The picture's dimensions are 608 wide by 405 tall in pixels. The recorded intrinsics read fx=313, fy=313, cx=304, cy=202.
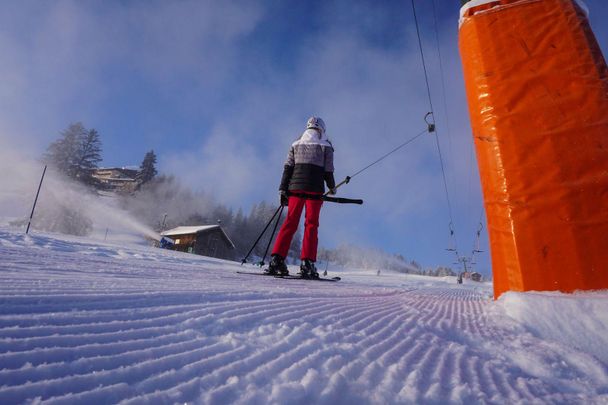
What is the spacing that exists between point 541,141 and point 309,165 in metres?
2.70

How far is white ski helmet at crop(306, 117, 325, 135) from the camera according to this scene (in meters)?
4.68

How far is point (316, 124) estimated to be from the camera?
4.71 meters

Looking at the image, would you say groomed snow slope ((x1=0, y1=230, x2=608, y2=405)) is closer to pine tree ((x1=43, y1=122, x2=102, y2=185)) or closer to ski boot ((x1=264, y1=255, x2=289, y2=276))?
ski boot ((x1=264, y1=255, x2=289, y2=276))

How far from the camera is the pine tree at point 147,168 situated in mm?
51562

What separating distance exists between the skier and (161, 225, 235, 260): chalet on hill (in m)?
33.2

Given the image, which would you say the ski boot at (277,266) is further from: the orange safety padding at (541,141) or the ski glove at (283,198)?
the orange safety padding at (541,141)

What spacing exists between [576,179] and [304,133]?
334 centimetres

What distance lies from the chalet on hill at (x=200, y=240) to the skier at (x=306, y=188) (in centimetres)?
3316

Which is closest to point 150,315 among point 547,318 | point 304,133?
point 547,318

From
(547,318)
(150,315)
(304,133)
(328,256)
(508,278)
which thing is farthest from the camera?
(328,256)

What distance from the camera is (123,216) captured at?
47.8 meters

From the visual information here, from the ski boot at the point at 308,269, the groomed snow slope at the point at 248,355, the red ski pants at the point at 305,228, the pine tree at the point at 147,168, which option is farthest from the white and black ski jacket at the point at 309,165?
the pine tree at the point at 147,168

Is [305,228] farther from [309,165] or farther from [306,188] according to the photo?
[309,165]

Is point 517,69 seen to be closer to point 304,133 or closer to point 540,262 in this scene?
point 540,262
